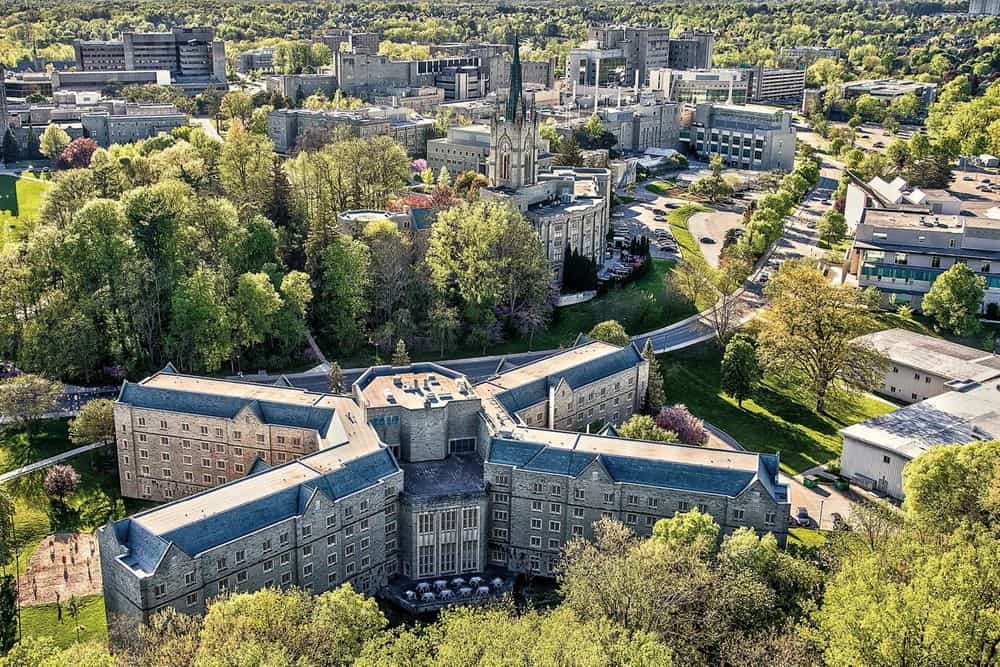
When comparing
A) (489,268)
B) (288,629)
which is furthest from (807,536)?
(489,268)

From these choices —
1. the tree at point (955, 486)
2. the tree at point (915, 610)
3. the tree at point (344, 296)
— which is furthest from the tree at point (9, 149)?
the tree at point (915, 610)

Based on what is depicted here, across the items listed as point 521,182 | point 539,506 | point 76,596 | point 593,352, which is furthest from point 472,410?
point 521,182

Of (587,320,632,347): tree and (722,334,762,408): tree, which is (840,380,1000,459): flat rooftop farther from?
(587,320,632,347): tree

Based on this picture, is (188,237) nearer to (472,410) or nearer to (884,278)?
(472,410)

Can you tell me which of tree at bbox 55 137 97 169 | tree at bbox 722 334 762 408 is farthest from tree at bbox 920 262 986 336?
tree at bbox 55 137 97 169

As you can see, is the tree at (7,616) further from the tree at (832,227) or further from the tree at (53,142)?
the tree at (53,142)

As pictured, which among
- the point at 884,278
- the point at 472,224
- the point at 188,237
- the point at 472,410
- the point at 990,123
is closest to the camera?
the point at 472,410
